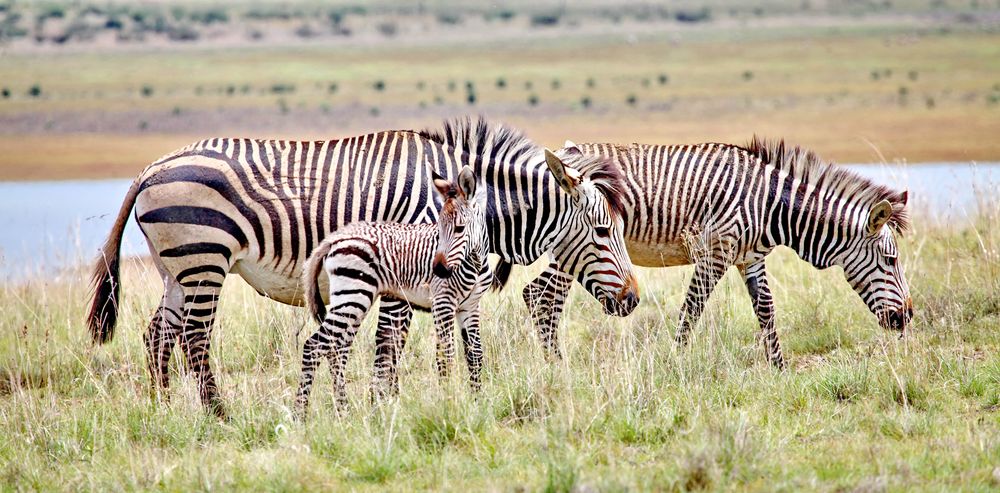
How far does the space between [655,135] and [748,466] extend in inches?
832

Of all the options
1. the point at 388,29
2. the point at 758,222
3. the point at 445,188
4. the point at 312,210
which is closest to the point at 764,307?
the point at 758,222

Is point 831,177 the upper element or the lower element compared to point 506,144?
lower

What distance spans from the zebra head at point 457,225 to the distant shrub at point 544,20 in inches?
1639

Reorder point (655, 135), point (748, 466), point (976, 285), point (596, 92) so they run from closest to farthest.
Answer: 1. point (748, 466)
2. point (976, 285)
3. point (655, 135)
4. point (596, 92)

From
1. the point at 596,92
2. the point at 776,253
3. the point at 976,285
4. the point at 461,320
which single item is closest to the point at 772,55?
the point at 596,92

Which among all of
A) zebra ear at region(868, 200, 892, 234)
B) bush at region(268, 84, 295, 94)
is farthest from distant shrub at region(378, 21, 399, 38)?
zebra ear at region(868, 200, 892, 234)

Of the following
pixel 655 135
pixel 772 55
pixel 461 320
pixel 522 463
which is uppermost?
pixel 772 55

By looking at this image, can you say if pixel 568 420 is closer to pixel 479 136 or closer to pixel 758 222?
pixel 479 136

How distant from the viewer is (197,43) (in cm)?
4066

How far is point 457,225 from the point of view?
259 inches

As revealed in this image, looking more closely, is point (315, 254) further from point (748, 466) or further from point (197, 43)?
point (197, 43)

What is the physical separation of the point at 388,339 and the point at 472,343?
54 centimetres

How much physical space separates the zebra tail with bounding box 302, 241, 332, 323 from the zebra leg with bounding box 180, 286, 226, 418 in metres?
0.70

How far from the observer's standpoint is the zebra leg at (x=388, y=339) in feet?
22.3
